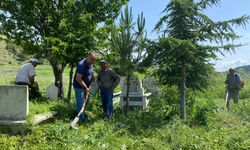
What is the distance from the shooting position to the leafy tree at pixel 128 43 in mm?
10195

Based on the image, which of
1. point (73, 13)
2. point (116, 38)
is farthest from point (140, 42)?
point (73, 13)

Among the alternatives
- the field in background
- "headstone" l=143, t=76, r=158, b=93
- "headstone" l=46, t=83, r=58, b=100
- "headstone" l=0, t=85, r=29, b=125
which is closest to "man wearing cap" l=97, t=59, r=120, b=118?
the field in background

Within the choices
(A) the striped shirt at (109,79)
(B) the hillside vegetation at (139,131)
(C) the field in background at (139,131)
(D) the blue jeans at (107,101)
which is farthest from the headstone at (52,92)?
(A) the striped shirt at (109,79)

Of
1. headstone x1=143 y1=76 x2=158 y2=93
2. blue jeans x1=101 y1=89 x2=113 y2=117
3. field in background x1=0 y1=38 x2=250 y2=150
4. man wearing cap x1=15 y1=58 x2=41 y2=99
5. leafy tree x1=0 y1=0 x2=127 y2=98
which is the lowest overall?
field in background x1=0 y1=38 x2=250 y2=150

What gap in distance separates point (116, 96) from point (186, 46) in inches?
194

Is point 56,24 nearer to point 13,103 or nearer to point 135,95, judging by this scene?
point 135,95

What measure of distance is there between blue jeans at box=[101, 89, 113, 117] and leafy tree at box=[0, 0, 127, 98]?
190cm

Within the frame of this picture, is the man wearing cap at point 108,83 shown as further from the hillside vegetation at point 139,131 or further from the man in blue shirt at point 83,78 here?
the man in blue shirt at point 83,78

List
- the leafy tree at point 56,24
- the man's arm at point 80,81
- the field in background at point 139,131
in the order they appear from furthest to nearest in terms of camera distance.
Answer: the leafy tree at point 56,24 < the man's arm at point 80,81 < the field in background at point 139,131

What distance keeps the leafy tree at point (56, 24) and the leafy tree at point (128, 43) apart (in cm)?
144

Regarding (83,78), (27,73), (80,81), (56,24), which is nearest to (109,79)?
(83,78)

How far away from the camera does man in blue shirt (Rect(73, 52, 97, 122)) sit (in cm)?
913

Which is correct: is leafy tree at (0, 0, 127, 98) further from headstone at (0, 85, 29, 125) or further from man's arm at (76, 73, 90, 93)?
headstone at (0, 85, 29, 125)

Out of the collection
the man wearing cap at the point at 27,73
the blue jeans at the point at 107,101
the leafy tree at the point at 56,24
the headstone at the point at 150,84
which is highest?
the leafy tree at the point at 56,24
